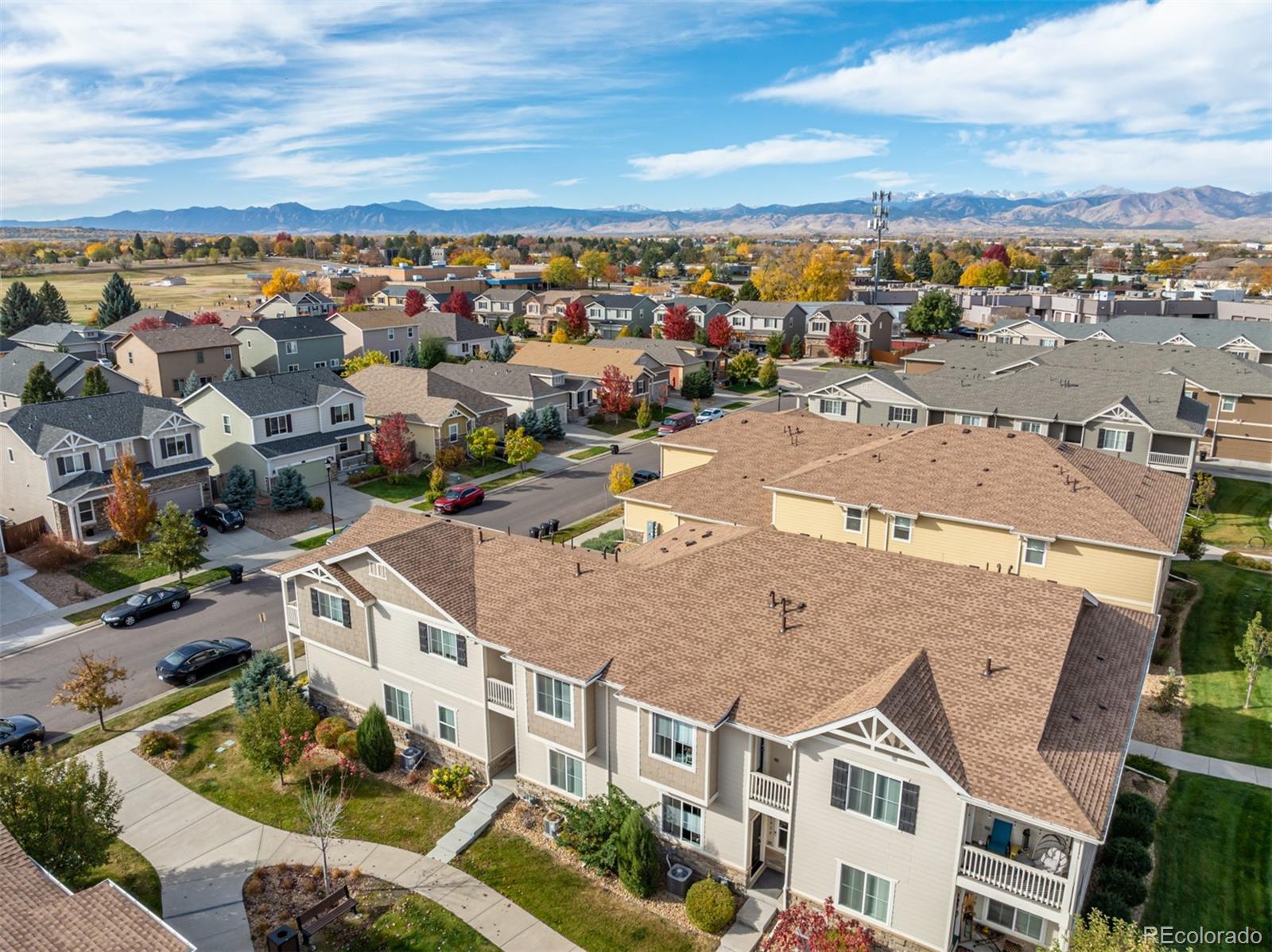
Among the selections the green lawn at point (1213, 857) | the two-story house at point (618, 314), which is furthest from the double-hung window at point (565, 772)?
the two-story house at point (618, 314)

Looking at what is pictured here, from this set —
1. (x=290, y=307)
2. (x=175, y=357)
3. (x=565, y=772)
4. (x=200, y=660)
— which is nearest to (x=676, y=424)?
(x=200, y=660)

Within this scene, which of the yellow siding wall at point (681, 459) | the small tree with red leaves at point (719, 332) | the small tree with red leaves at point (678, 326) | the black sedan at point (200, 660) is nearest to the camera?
the black sedan at point (200, 660)

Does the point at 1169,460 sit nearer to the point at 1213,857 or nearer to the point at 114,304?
the point at 1213,857

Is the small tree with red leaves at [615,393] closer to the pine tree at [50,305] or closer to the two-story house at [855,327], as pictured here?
the two-story house at [855,327]

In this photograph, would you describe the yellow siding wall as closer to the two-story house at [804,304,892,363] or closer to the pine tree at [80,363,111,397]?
the pine tree at [80,363,111,397]

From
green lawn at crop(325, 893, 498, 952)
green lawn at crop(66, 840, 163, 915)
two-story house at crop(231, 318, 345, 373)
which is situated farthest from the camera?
two-story house at crop(231, 318, 345, 373)

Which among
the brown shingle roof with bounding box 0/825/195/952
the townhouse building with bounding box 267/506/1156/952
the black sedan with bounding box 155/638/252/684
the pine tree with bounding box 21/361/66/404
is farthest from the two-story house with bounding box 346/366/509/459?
the brown shingle roof with bounding box 0/825/195/952
